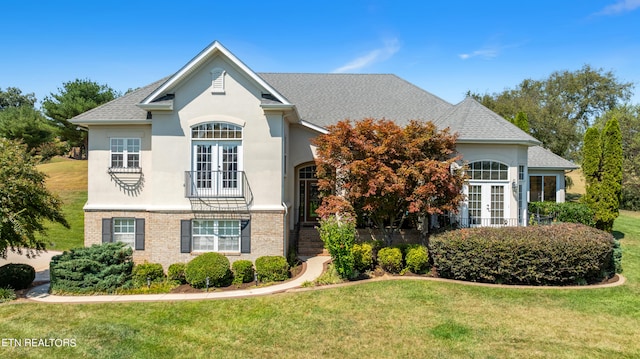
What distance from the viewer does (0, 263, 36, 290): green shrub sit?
12.6 m

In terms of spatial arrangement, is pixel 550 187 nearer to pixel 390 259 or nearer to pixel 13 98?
pixel 390 259

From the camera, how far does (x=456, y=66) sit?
2033 centimetres

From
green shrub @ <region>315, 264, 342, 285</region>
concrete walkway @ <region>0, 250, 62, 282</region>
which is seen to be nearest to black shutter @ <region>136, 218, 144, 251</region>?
concrete walkway @ <region>0, 250, 62, 282</region>

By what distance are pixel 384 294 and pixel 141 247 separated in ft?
31.5

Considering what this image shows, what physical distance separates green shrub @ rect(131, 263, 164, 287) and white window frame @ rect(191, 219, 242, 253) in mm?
1575

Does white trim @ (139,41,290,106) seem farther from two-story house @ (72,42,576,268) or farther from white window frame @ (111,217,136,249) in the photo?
white window frame @ (111,217,136,249)

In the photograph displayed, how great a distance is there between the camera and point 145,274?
512 inches

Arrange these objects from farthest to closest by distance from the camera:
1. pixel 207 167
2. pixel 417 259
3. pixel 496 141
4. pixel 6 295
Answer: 1. pixel 496 141
2. pixel 207 167
3. pixel 417 259
4. pixel 6 295

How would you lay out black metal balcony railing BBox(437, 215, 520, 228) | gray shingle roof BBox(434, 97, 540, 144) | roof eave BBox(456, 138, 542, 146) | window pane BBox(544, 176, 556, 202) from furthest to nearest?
window pane BBox(544, 176, 556, 202) < black metal balcony railing BBox(437, 215, 520, 228) < gray shingle roof BBox(434, 97, 540, 144) < roof eave BBox(456, 138, 542, 146)

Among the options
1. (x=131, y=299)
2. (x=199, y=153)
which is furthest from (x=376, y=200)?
(x=131, y=299)

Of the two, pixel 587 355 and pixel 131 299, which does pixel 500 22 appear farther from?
pixel 131 299

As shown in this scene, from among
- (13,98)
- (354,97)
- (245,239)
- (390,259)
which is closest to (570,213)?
(390,259)

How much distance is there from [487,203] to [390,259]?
580 centimetres

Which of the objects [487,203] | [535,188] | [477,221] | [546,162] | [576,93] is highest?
[576,93]
